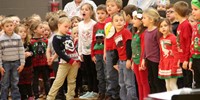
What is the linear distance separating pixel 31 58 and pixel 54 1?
441 centimetres

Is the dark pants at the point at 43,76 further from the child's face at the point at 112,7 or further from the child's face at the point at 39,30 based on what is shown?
the child's face at the point at 112,7

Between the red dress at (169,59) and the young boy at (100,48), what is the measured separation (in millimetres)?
1735

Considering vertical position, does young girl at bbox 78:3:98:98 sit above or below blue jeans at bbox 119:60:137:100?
above

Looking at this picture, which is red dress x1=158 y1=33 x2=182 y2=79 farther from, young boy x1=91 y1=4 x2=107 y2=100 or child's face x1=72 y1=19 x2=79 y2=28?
child's face x1=72 y1=19 x2=79 y2=28

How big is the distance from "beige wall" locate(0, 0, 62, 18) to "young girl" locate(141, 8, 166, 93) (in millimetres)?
6522

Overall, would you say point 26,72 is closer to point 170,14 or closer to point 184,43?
point 170,14

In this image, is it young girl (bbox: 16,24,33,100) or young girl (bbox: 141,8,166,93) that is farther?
young girl (bbox: 16,24,33,100)

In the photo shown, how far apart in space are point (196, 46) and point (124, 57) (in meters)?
1.38

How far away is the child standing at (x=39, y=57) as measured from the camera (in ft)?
26.2

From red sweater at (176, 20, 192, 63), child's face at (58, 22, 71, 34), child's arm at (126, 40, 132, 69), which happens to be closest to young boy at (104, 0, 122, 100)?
child's arm at (126, 40, 132, 69)

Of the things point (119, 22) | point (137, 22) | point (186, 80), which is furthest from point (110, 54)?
point (186, 80)

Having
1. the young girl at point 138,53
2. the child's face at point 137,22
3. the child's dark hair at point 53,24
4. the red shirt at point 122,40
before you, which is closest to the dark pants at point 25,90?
the child's dark hair at point 53,24

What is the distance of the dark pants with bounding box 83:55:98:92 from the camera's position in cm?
786

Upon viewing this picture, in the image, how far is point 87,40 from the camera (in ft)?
25.3
